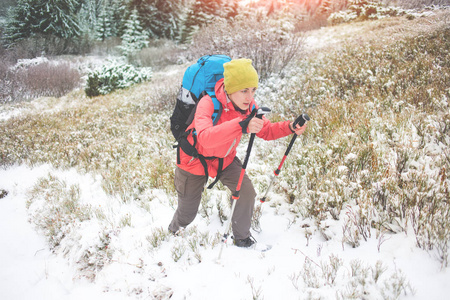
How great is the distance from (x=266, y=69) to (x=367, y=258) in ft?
28.2

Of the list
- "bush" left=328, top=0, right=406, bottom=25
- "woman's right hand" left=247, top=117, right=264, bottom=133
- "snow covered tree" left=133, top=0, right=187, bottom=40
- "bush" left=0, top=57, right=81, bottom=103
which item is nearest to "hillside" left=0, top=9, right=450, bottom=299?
"woman's right hand" left=247, top=117, right=264, bottom=133

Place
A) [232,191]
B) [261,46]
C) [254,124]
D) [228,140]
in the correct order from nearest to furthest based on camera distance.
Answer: [254,124] < [228,140] < [232,191] < [261,46]

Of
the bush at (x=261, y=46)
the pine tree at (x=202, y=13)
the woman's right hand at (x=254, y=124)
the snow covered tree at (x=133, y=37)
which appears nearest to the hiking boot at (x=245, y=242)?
the woman's right hand at (x=254, y=124)

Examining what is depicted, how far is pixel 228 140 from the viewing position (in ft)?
6.06

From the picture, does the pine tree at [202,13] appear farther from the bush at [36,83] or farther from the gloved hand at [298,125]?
the gloved hand at [298,125]

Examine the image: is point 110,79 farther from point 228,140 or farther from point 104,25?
point 104,25

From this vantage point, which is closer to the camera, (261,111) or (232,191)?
(261,111)

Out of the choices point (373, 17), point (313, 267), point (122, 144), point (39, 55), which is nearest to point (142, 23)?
point (39, 55)

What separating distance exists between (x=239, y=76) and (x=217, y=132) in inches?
23.5

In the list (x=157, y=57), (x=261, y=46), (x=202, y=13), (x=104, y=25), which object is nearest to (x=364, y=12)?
(x=261, y=46)

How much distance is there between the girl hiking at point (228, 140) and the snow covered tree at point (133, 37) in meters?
32.5

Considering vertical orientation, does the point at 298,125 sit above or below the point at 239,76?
below

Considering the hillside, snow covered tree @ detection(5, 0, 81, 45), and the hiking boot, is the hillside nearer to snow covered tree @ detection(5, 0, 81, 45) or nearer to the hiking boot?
the hiking boot

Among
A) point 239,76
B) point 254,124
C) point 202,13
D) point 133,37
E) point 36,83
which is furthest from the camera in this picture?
point 202,13
